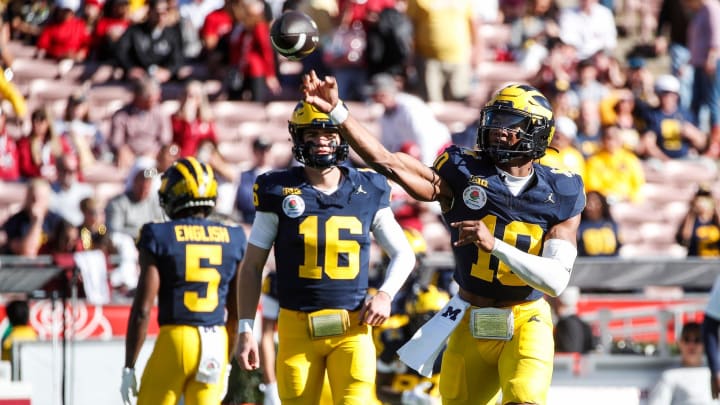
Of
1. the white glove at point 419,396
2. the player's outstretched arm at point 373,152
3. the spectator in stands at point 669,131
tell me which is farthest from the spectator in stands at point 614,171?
the player's outstretched arm at point 373,152

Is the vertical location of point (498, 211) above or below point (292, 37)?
below

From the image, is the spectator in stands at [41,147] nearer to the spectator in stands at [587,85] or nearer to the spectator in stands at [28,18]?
the spectator in stands at [28,18]

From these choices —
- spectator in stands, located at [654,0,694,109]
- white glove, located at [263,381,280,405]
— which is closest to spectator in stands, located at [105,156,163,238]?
white glove, located at [263,381,280,405]

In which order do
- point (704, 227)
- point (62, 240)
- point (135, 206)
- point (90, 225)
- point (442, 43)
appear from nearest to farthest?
point (62, 240) → point (90, 225) → point (135, 206) → point (704, 227) → point (442, 43)

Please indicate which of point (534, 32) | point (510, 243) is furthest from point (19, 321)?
point (534, 32)

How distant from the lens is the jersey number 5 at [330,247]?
22.2 feet

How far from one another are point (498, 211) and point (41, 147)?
22.8 feet

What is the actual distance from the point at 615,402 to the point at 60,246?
14.6ft

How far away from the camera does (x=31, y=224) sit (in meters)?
11.2

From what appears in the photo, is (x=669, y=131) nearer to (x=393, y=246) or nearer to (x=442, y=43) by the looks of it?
(x=442, y=43)

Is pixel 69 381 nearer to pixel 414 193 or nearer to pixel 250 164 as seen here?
pixel 414 193

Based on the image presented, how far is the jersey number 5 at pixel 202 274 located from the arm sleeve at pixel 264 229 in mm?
361

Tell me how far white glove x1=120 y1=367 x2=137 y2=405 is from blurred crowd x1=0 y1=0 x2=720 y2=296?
11.1ft

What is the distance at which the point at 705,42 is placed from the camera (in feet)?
48.4
